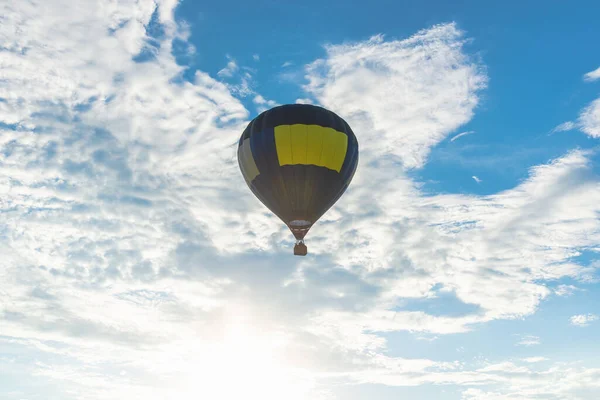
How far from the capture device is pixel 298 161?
38.5 m

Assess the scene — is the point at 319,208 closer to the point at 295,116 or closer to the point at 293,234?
the point at 293,234

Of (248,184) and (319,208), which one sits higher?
(248,184)

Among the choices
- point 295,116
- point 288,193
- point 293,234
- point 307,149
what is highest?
point 295,116

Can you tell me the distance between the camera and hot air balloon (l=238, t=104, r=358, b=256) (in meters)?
38.6

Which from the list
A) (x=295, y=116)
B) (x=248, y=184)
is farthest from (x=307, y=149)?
(x=248, y=184)

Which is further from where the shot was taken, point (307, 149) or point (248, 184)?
point (248, 184)

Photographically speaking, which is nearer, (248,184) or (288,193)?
(288,193)

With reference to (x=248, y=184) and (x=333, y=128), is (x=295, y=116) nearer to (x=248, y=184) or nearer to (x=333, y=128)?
(x=333, y=128)

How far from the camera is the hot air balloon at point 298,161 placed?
127ft

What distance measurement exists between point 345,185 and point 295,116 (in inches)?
274

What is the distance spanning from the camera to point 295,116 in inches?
1547

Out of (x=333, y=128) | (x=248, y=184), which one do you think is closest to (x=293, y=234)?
(x=248, y=184)

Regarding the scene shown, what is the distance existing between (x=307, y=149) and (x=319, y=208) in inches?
180

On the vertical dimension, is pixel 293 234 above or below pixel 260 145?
below
